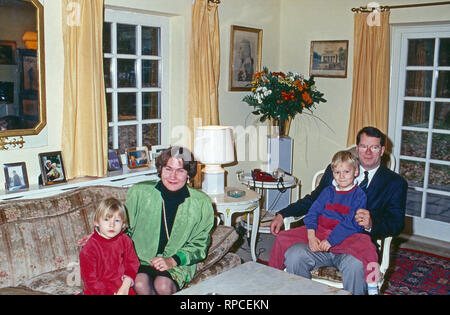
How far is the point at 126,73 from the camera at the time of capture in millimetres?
4164

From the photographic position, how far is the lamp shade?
3.91 m

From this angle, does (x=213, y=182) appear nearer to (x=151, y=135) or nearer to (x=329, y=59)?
(x=151, y=135)

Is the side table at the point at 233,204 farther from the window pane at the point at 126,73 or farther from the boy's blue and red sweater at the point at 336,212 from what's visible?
the window pane at the point at 126,73

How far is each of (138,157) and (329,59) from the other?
2344mm

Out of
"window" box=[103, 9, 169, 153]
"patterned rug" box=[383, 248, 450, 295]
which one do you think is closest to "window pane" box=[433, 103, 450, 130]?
"patterned rug" box=[383, 248, 450, 295]

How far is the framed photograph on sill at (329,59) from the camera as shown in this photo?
16.6 feet

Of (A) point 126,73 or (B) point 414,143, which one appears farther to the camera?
(B) point 414,143

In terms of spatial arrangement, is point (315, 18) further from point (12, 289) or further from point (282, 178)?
point (12, 289)

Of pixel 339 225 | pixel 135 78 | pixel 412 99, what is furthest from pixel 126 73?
pixel 412 99

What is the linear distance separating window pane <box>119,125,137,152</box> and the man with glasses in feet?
5.17

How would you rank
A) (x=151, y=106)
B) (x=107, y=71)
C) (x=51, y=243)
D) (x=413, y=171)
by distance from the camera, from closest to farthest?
(x=51, y=243)
(x=107, y=71)
(x=151, y=106)
(x=413, y=171)

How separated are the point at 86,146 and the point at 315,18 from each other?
9.60 ft

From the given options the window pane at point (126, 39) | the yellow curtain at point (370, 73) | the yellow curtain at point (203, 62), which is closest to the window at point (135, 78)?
the window pane at point (126, 39)

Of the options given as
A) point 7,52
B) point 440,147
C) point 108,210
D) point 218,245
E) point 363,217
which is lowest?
point 218,245
